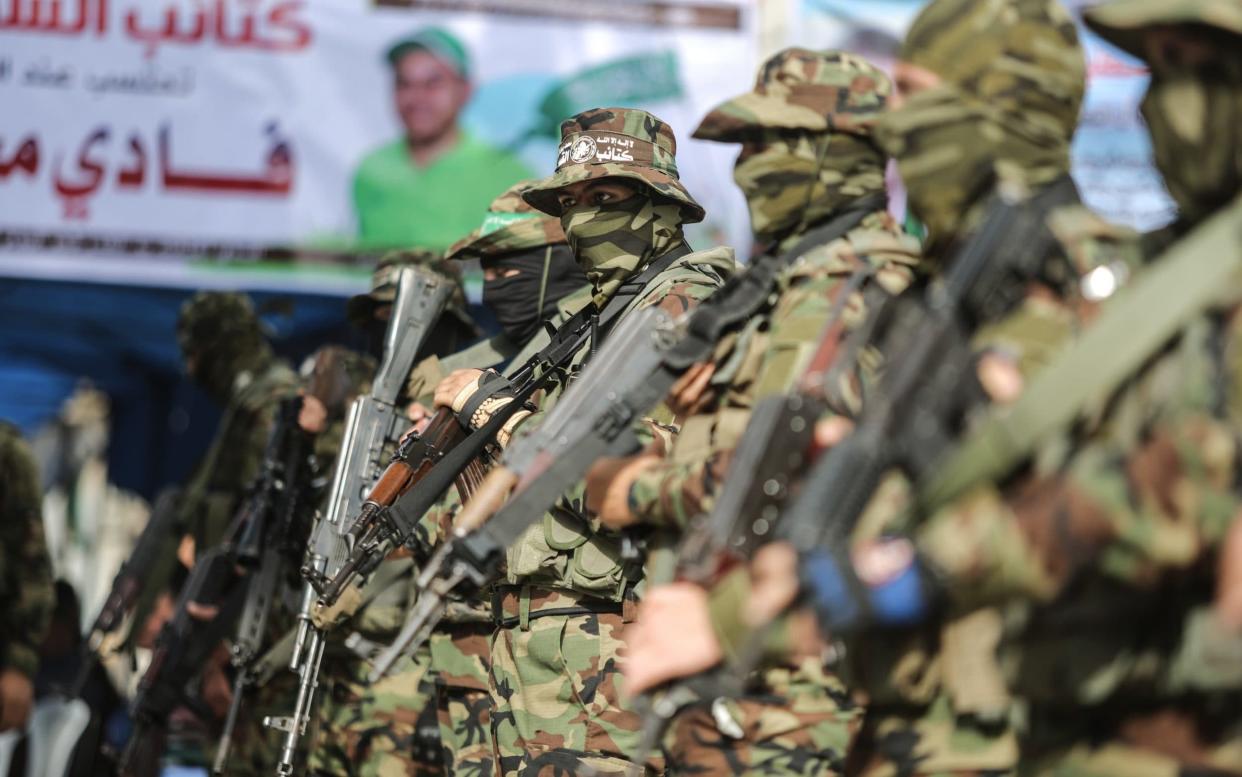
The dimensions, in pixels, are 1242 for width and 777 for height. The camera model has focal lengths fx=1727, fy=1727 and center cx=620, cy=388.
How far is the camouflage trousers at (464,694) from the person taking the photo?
546cm

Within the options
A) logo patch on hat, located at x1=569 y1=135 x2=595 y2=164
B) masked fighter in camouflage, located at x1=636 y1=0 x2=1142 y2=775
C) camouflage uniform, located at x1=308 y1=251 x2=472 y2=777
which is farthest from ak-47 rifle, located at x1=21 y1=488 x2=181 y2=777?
masked fighter in camouflage, located at x1=636 y1=0 x2=1142 y2=775

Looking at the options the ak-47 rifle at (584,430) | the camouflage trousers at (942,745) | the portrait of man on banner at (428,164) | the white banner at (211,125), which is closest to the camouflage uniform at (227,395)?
the white banner at (211,125)

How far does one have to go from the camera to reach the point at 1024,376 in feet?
8.29

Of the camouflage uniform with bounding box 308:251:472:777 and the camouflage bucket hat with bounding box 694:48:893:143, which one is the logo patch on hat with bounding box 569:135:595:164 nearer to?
the camouflage bucket hat with bounding box 694:48:893:143

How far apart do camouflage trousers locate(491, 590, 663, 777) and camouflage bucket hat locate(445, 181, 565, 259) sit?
4.47 feet

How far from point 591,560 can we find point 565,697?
41 cm

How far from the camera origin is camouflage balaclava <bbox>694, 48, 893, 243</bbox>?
3393mm

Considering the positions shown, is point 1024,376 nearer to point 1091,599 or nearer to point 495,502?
point 1091,599

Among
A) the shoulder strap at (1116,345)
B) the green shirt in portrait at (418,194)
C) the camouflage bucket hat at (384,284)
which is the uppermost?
the green shirt in portrait at (418,194)

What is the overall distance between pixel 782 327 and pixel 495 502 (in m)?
0.80

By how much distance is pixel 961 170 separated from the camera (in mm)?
2789

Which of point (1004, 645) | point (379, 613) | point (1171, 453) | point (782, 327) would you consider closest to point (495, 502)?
point (782, 327)

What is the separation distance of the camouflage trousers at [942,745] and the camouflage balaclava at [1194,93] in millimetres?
911

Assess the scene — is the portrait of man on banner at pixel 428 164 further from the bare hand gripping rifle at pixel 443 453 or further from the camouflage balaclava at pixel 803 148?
the camouflage balaclava at pixel 803 148
